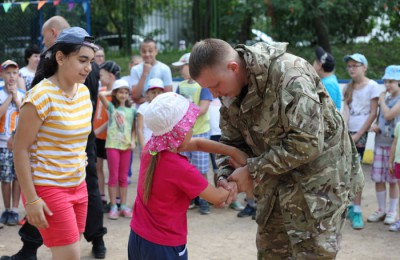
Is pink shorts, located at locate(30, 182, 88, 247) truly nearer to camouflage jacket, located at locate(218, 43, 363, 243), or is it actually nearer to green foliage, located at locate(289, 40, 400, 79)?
camouflage jacket, located at locate(218, 43, 363, 243)

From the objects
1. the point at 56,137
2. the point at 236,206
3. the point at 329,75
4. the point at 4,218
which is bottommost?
the point at 236,206

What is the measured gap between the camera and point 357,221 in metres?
6.72

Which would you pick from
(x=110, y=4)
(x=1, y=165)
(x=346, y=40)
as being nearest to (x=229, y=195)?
(x=1, y=165)

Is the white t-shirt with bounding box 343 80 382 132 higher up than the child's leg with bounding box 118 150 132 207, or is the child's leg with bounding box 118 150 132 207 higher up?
the white t-shirt with bounding box 343 80 382 132

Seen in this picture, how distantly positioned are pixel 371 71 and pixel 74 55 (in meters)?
9.60

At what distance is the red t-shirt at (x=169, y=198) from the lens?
349 cm

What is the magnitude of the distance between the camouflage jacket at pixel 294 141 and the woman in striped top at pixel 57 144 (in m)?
1.01

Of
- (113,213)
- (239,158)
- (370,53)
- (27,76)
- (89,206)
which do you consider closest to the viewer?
(239,158)

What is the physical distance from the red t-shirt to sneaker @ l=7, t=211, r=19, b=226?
3.61m

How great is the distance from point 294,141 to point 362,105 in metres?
4.27

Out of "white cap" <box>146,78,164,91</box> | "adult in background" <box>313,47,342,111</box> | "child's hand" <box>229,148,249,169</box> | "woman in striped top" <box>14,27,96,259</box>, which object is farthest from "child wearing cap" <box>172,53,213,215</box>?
"child's hand" <box>229,148,249,169</box>

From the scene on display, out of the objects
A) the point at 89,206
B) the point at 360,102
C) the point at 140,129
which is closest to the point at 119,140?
the point at 140,129

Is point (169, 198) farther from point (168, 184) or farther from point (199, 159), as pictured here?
point (199, 159)

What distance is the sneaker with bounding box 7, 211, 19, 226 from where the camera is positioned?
6.79 m
